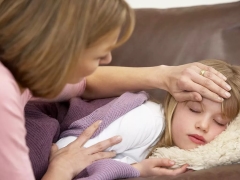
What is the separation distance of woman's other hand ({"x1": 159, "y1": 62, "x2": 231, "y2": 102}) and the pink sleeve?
1.91 feet

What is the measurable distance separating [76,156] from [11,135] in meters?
0.41

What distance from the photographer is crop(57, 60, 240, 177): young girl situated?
139 cm

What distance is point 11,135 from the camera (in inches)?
35.9

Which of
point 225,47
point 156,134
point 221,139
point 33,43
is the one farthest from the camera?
point 225,47

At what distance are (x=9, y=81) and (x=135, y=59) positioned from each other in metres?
0.77

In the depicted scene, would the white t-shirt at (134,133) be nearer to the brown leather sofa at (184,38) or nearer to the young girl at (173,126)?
the young girl at (173,126)

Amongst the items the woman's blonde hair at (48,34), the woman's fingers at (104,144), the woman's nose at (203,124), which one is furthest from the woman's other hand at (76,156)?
the woman's blonde hair at (48,34)

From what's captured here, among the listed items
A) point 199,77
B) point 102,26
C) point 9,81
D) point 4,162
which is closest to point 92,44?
point 102,26

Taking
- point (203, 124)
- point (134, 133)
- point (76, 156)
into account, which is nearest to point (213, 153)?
point (203, 124)

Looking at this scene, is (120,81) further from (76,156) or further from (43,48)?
(43,48)

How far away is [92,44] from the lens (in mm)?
976

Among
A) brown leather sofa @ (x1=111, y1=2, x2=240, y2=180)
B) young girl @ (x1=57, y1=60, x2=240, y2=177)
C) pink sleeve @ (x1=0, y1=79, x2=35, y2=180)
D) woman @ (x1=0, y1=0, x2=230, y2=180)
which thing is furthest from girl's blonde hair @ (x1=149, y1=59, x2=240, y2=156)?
pink sleeve @ (x1=0, y1=79, x2=35, y2=180)

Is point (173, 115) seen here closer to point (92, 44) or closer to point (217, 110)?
point (217, 110)

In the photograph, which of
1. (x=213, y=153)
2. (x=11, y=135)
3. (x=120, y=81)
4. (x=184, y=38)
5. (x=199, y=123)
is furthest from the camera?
(x=184, y=38)
